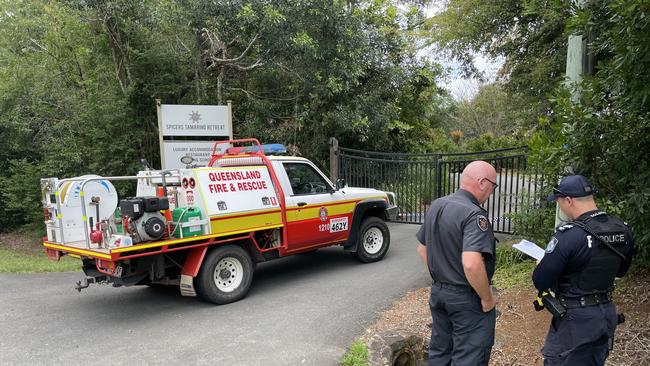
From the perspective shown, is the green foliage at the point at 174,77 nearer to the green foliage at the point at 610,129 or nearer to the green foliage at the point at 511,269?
the green foliage at the point at 511,269

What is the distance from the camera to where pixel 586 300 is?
2.82 meters

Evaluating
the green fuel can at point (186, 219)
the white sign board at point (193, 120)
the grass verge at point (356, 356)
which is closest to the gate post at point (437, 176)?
the white sign board at point (193, 120)

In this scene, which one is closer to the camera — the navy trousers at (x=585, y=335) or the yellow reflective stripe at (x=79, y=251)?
the navy trousers at (x=585, y=335)

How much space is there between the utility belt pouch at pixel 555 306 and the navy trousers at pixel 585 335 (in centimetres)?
3

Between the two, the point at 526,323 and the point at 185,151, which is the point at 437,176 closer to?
the point at 185,151

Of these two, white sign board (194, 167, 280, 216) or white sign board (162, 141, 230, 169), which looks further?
white sign board (162, 141, 230, 169)

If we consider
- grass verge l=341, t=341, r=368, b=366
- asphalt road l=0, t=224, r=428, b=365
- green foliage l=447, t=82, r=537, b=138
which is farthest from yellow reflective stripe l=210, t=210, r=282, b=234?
green foliage l=447, t=82, r=537, b=138

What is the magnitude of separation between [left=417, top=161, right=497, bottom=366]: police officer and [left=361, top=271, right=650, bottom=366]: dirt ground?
1286 mm

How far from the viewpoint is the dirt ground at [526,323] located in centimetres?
400

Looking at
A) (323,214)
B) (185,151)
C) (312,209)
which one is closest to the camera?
(312,209)

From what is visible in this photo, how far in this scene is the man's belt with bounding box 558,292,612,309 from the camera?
281 centimetres

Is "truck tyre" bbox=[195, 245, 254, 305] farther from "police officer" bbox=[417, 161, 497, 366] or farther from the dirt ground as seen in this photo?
"police officer" bbox=[417, 161, 497, 366]

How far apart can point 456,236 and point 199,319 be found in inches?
139

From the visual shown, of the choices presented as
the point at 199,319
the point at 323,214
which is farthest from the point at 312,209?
the point at 199,319
